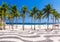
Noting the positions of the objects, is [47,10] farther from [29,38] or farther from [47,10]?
[29,38]

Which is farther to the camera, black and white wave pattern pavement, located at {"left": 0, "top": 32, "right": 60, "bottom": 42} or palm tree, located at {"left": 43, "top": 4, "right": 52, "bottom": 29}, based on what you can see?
palm tree, located at {"left": 43, "top": 4, "right": 52, "bottom": 29}

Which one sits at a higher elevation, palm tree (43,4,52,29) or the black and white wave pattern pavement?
palm tree (43,4,52,29)

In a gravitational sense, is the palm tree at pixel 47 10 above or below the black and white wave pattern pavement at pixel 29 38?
above

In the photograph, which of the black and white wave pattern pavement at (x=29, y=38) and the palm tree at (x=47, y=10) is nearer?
the black and white wave pattern pavement at (x=29, y=38)

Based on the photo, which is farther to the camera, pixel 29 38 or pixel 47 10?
pixel 47 10

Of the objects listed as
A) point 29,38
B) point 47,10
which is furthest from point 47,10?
point 29,38

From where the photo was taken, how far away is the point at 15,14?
2331 inches

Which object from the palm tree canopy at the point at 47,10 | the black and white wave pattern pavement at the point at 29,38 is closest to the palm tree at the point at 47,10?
the palm tree canopy at the point at 47,10

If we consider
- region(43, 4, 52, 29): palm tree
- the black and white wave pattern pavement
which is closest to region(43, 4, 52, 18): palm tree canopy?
region(43, 4, 52, 29): palm tree

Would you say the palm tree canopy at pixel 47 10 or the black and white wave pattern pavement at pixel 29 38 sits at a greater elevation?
the palm tree canopy at pixel 47 10

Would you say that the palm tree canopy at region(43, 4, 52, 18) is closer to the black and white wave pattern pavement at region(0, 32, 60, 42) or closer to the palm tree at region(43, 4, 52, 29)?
the palm tree at region(43, 4, 52, 29)

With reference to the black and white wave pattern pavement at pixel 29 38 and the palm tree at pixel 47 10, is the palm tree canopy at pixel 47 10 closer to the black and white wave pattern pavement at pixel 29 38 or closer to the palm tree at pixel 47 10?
the palm tree at pixel 47 10

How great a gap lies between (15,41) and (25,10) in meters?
38.0

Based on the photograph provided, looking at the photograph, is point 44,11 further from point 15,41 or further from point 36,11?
point 15,41
